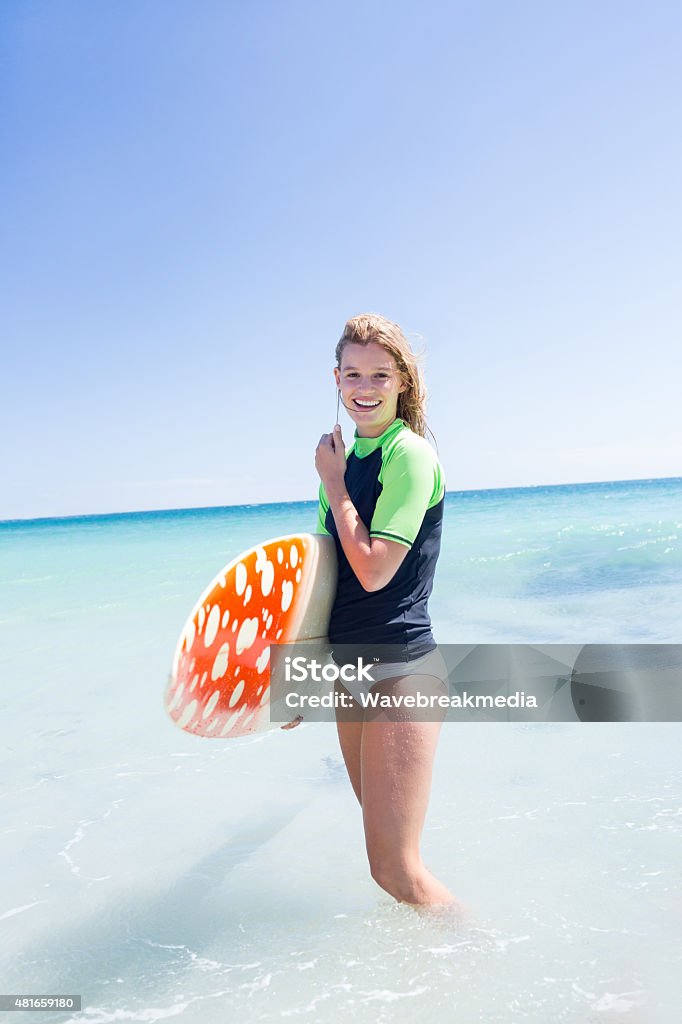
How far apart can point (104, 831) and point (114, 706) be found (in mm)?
1735

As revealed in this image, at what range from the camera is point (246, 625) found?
6.57ft

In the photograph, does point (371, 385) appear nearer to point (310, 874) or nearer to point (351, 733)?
point (351, 733)

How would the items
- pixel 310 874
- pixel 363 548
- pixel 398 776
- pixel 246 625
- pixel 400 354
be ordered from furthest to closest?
1. pixel 310 874
2. pixel 246 625
3. pixel 400 354
4. pixel 398 776
5. pixel 363 548

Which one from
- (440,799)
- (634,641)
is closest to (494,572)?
(634,641)

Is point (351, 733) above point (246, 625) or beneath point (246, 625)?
beneath

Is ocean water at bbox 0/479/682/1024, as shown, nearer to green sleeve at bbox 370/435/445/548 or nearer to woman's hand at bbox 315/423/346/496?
green sleeve at bbox 370/435/445/548

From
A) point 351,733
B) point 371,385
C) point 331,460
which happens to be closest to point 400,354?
point 371,385

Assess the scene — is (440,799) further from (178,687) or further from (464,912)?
(178,687)

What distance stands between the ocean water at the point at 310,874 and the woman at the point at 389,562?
348 mm

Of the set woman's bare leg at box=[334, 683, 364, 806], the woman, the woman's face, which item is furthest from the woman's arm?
woman's bare leg at box=[334, 683, 364, 806]

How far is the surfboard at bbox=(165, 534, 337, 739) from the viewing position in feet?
6.34

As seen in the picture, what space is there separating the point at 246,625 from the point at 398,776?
22.2 inches

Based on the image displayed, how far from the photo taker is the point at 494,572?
10438 millimetres

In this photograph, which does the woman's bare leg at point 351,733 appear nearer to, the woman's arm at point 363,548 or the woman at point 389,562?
the woman at point 389,562
